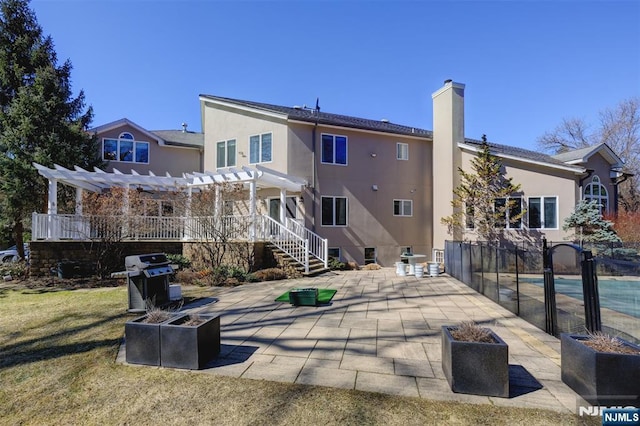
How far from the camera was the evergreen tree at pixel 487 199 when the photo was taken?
12.7 metres

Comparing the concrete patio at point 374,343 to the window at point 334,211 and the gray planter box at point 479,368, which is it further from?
the window at point 334,211

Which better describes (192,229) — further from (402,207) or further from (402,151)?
(402,151)

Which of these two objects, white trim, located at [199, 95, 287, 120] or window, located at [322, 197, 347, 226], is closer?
white trim, located at [199, 95, 287, 120]

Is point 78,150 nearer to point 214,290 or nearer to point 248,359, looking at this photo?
point 214,290

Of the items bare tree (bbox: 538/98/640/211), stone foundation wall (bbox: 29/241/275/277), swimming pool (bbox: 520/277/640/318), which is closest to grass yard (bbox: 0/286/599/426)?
swimming pool (bbox: 520/277/640/318)

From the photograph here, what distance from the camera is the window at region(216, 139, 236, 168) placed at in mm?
14898

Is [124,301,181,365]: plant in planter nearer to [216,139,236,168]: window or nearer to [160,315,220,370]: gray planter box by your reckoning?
[160,315,220,370]: gray planter box

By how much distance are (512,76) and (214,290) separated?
15.0 metres

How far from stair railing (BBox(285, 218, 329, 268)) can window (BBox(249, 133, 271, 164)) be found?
3.43 m

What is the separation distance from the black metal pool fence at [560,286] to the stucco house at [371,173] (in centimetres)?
624

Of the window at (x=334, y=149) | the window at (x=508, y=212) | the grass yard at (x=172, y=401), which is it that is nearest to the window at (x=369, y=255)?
the window at (x=334, y=149)

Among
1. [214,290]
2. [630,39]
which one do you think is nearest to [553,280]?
[214,290]

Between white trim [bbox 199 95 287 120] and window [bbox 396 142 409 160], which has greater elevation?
white trim [bbox 199 95 287 120]

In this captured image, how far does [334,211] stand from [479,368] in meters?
11.2
